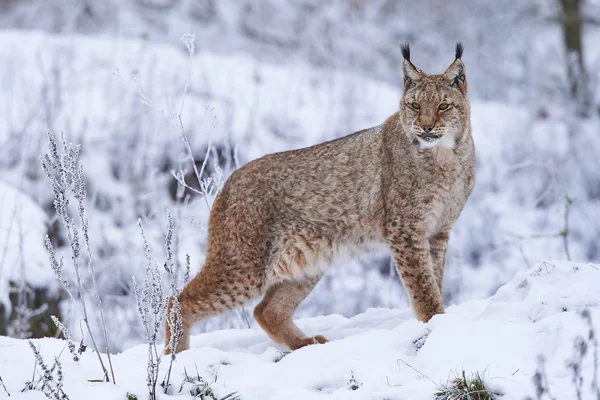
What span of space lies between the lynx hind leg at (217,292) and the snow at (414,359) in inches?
19.9

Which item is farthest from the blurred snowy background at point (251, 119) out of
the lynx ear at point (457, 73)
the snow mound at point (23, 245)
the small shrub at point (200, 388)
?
the small shrub at point (200, 388)

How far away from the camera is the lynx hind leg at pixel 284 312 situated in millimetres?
4590

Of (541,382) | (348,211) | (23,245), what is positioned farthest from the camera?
(23,245)

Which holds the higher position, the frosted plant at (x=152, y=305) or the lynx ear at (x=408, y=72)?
the lynx ear at (x=408, y=72)

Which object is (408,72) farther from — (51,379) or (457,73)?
(51,379)

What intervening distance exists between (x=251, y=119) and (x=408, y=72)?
5409 millimetres

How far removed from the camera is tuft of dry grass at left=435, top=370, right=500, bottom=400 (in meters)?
2.99

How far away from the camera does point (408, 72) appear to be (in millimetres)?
4668

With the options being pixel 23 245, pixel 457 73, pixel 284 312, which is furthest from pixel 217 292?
pixel 23 245

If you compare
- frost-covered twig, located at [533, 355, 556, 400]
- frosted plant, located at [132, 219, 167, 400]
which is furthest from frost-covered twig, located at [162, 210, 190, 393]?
frost-covered twig, located at [533, 355, 556, 400]

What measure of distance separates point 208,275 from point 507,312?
177 centimetres

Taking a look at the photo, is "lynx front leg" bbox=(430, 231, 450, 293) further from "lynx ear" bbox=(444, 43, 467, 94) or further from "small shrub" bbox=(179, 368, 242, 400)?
"small shrub" bbox=(179, 368, 242, 400)

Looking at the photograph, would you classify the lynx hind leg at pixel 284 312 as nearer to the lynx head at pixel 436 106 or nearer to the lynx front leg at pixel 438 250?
the lynx front leg at pixel 438 250

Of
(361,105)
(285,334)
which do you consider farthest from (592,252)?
(285,334)
